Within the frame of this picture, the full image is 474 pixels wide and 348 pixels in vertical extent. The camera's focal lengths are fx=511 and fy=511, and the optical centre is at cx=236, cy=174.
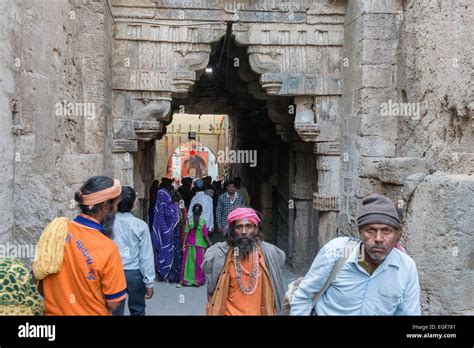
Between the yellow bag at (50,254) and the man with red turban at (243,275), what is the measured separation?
110cm

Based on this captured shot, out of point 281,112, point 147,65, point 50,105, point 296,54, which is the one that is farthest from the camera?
point 281,112

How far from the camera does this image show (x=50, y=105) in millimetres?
4727

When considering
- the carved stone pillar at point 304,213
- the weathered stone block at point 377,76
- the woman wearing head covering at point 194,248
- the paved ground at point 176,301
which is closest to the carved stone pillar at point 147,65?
the woman wearing head covering at point 194,248

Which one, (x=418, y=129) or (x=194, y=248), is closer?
(x=418, y=129)

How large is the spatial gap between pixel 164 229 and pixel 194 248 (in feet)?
1.68

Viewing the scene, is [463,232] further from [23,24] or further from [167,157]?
[167,157]

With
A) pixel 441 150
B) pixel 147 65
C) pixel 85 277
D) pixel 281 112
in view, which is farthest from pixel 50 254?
pixel 281 112

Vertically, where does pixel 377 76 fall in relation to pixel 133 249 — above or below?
above

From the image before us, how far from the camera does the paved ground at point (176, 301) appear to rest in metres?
6.14

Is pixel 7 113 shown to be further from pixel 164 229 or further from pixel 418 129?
pixel 418 129

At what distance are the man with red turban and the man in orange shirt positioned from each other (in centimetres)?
81

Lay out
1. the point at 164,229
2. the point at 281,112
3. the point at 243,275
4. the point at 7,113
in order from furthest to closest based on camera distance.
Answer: the point at 281,112 < the point at 164,229 < the point at 7,113 < the point at 243,275

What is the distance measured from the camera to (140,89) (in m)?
6.76

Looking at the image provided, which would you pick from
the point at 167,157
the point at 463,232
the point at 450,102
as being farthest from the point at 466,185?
the point at 167,157
